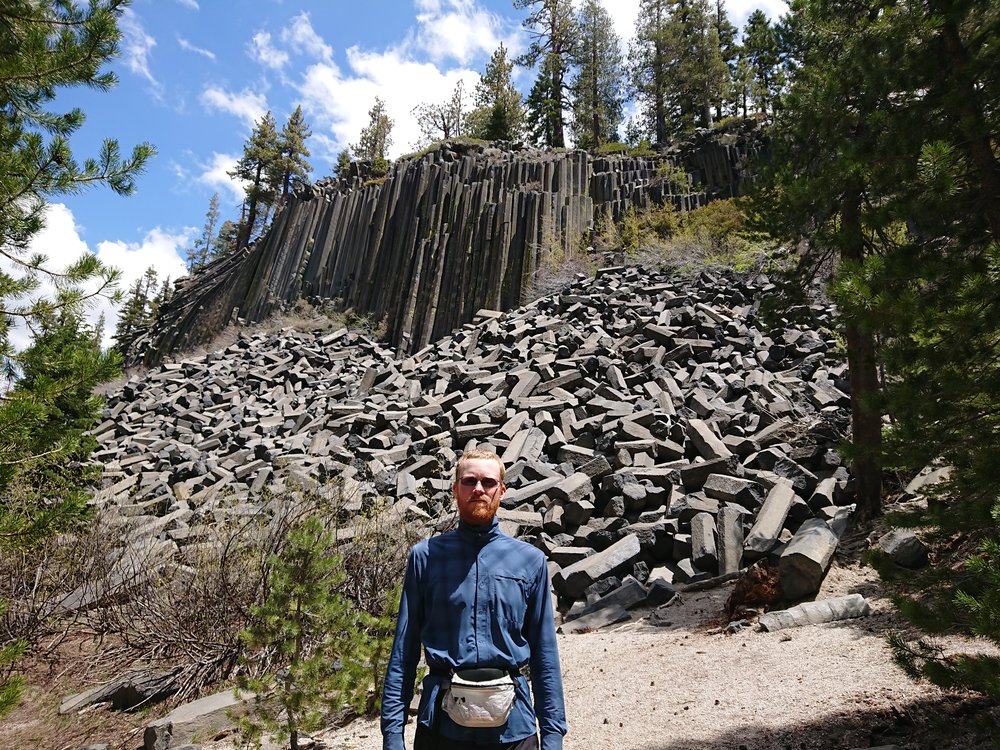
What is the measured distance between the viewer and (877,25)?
4.82m

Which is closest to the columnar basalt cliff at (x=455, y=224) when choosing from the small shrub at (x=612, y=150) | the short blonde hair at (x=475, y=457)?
the small shrub at (x=612, y=150)

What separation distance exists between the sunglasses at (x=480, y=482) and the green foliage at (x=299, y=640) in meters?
2.02

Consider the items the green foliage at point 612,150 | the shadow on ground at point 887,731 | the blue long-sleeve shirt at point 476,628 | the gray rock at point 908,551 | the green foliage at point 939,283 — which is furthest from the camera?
the green foliage at point 612,150

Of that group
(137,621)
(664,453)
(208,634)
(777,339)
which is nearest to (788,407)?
(664,453)

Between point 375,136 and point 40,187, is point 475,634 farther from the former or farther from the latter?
point 375,136

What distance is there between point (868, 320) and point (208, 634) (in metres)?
5.70

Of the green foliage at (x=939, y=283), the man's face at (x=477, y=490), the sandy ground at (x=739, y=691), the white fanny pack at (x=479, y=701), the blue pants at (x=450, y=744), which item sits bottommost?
the sandy ground at (x=739, y=691)

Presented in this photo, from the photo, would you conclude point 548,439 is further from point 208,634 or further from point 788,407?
point 208,634

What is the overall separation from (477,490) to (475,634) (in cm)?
50

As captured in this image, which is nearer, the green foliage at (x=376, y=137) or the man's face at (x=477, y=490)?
the man's face at (x=477, y=490)

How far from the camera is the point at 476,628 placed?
2.30 meters

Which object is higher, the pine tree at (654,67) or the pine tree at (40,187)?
the pine tree at (654,67)

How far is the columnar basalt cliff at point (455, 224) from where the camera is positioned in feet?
70.7

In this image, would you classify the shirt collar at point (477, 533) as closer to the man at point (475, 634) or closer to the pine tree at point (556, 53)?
the man at point (475, 634)
